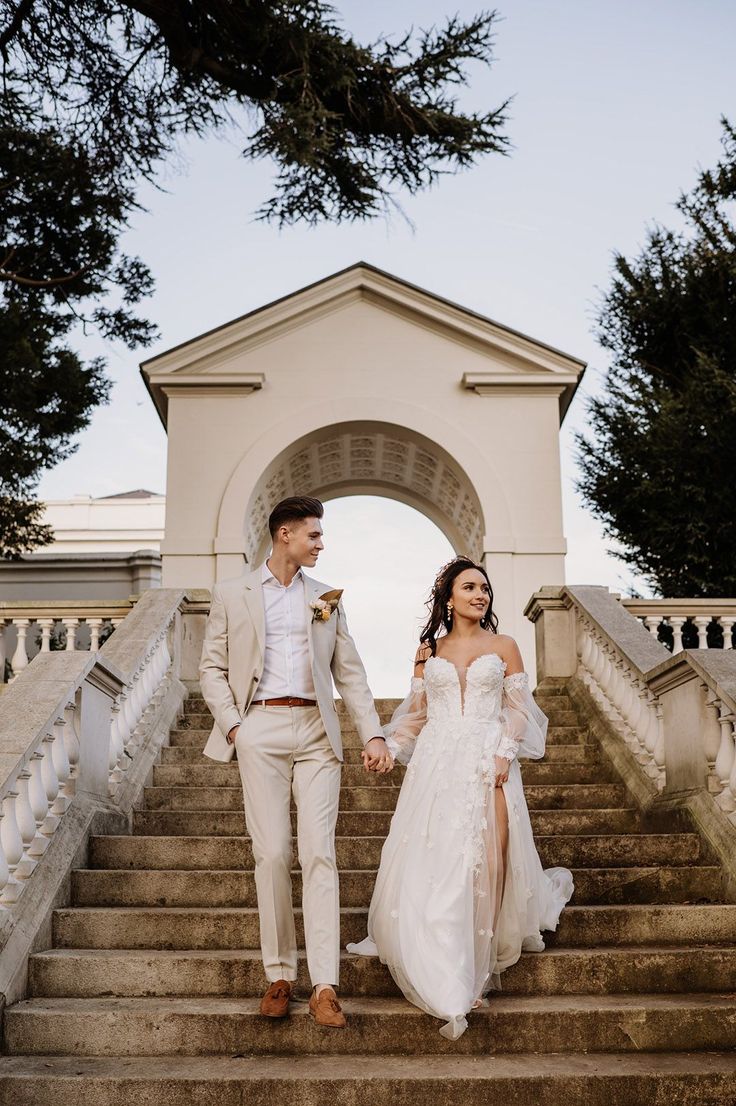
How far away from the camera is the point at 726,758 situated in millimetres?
5719

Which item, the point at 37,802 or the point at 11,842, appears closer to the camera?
the point at 11,842

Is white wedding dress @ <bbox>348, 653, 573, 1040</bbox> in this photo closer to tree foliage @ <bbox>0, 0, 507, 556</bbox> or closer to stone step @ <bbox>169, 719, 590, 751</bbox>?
stone step @ <bbox>169, 719, 590, 751</bbox>

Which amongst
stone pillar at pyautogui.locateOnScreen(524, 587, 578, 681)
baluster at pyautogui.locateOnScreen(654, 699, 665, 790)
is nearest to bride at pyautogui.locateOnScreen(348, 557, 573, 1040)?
baluster at pyautogui.locateOnScreen(654, 699, 665, 790)

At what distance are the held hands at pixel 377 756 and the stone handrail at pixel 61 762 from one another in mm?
1517

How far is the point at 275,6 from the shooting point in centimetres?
1111

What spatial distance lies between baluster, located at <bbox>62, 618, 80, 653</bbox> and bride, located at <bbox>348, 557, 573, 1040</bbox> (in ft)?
15.0

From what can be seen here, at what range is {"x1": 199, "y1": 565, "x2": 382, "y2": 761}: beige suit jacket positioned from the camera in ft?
14.9

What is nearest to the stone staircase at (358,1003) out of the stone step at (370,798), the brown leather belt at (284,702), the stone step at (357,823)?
the stone step at (357,823)

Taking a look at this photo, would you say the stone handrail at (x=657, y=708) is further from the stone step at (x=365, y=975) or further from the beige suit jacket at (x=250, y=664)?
the beige suit jacket at (x=250, y=664)

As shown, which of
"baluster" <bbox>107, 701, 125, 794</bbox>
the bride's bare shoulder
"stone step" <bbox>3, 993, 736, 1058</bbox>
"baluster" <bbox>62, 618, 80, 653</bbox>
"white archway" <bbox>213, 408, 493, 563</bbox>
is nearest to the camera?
"stone step" <bbox>3, 993, 736, 1058</bbox>

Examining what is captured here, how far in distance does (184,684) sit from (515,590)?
654cm

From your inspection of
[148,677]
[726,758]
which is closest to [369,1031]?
[726,758]

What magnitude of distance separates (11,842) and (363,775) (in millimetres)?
2805

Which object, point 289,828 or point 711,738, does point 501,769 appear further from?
point 711,738
